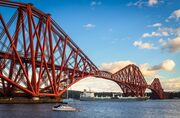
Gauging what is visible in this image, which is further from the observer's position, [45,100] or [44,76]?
[44,76]

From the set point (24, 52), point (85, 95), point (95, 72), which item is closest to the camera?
point (24, 52)

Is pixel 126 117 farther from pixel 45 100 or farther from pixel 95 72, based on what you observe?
pixel 95 72

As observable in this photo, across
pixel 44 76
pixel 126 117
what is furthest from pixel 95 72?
pixel 126 117

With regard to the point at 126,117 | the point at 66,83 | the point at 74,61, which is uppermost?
the point at 74,61

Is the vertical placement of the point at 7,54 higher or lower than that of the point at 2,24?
lower

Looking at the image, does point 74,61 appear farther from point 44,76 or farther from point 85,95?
point 85,95

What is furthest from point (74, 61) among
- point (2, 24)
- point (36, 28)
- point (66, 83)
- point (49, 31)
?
point (2, 24)

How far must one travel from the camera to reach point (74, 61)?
402ft

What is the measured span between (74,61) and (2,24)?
5308cm

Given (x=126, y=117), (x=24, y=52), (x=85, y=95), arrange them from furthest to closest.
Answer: (x=85, y=95)
(x=24, y=52)
(x=126, y=117)

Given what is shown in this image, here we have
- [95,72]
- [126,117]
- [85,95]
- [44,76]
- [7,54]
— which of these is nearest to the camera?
[126,117]

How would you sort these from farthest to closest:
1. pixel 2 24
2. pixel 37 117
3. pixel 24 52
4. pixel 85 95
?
pixel 85 95 → pixel 24 52 → pixel 2 24 → pixel 37 117

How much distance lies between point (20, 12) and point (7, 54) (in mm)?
10871

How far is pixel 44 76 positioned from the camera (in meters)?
99.8
